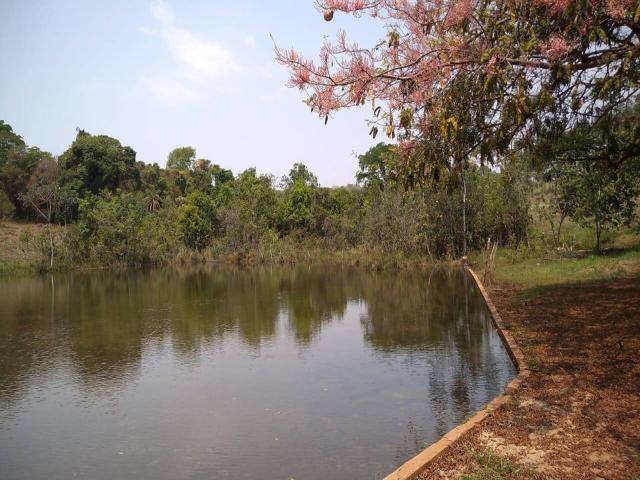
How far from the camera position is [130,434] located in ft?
20.5

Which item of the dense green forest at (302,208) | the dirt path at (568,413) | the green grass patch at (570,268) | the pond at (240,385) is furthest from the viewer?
the dense green forest at (302,208)

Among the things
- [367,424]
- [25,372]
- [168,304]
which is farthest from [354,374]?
[168,304]

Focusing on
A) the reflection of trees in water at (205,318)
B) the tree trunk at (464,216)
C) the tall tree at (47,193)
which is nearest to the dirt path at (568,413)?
the reflection of trees in water at (205,318)

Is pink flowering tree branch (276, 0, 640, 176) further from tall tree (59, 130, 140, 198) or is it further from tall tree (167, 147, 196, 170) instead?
tall tree (167, 147, 196, 170)

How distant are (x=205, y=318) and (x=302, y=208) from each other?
71.2ft

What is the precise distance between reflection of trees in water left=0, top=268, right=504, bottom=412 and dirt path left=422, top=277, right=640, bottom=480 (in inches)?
46.3

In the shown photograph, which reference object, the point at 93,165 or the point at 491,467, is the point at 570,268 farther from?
the point at 93,165

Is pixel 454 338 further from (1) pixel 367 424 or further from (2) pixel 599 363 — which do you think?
(1) pixel 367 424

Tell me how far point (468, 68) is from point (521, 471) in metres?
5.15

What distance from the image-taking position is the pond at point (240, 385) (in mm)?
5516

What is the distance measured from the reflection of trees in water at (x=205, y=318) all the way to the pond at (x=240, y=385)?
2.4 inches

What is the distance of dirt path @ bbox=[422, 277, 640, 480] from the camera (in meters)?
4.18

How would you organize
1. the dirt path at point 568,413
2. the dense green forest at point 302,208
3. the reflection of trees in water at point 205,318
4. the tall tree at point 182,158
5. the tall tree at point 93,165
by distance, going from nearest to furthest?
the dirt path at point 568,413 → the reflection of trees in water at point 205,318 → the dense green forest at point 302,208 → the tall tree at point 93,165 → the tall tree at point 182,158

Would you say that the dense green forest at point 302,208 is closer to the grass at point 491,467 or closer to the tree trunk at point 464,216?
the tree trunk at point 464,216
